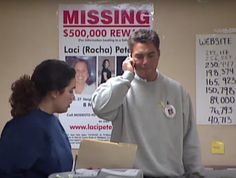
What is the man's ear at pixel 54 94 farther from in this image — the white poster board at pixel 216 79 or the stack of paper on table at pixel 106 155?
the white poster board at pixel 216 79

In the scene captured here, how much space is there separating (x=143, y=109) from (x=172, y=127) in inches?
6.2

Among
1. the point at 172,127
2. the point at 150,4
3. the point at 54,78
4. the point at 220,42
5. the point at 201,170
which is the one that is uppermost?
the point at 150,4

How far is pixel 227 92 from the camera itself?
3.32 meters

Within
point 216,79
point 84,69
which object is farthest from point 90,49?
point 216,79

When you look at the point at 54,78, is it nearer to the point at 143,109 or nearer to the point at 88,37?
the point at 143,109

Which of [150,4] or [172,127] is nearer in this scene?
[172,127]

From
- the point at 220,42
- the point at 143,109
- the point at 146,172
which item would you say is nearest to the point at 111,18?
the point at 220,42

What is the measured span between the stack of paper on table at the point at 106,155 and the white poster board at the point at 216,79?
156cm

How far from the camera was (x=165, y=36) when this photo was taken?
131 inches

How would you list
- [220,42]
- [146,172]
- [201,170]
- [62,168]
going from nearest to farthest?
[62,168]
[146,172]
[201,170]
[220,42]

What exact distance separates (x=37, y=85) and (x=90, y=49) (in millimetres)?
1438

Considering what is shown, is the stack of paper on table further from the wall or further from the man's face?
the wall

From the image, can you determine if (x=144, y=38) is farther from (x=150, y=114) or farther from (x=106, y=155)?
(x=106, y=155)

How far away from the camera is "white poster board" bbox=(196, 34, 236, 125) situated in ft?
10.8
